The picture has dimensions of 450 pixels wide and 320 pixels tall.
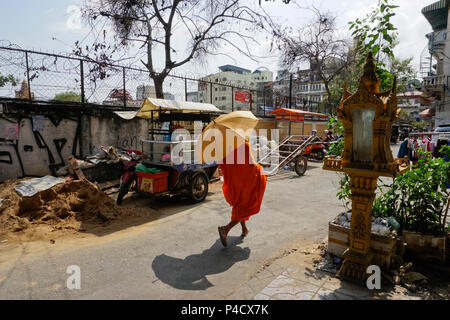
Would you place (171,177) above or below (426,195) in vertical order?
below

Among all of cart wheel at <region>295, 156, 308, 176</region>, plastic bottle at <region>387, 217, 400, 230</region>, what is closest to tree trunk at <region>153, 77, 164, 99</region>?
cart wheel at <region>295, 156, 308, 176</region>

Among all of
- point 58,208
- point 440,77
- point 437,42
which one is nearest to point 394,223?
point 58,208

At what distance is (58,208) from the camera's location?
5324 millimetres

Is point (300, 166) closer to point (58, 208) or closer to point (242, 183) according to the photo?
point (242, 183)

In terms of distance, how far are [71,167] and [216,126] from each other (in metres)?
4.90

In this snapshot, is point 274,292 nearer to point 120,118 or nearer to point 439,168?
point 439,168

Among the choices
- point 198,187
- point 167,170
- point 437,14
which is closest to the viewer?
A: point 167,170

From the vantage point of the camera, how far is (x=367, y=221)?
3.14 meters

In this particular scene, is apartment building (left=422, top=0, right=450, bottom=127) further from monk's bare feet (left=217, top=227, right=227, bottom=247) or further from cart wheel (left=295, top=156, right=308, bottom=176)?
monk's bare feet (left=217, top=227, right=227, bottom=247)

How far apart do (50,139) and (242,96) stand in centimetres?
1035

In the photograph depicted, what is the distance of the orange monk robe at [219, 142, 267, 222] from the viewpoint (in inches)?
172

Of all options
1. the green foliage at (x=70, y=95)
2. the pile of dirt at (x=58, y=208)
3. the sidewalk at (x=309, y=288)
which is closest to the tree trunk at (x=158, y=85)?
the green foliage at (x=70, y=95)
